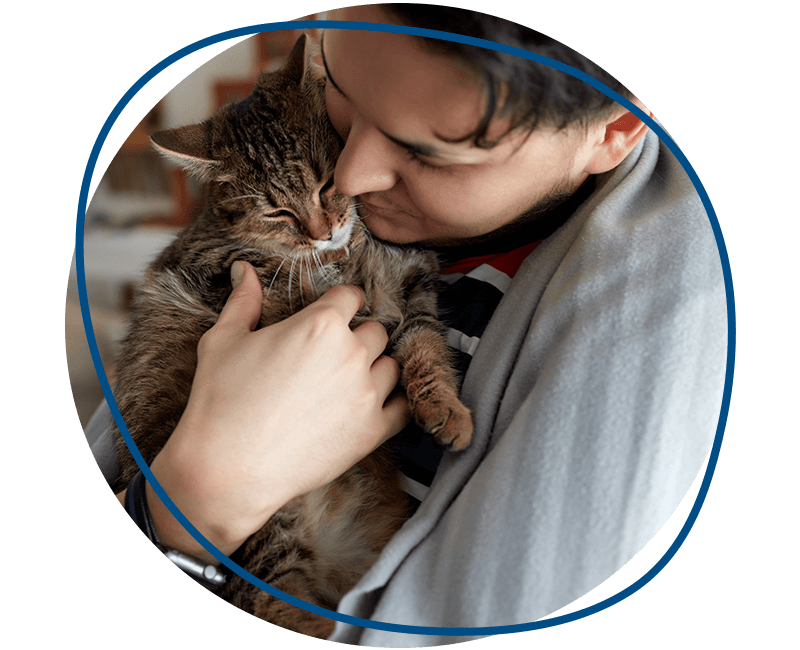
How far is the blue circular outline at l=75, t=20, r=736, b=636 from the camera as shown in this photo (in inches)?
32.8

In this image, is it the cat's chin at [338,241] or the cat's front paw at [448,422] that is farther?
the cat's chin at [338,241]

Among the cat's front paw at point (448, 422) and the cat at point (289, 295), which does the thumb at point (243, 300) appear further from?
the cat's front paw at point (448, 422)

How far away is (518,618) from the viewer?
849 mm

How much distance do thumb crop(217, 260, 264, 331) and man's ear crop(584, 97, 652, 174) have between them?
2.44ft

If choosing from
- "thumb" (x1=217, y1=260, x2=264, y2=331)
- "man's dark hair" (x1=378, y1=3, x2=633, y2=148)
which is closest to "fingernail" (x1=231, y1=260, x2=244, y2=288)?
"thumb" (x1=217, y1=260, x2=264, y2=331)

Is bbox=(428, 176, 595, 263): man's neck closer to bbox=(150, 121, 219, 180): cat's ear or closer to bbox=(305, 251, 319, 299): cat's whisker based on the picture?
bbox=(305, 251, 319, 299): cat's whisker

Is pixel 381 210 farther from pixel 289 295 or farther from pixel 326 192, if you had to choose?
pixel 289 295

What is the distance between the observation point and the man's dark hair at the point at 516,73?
0.81m

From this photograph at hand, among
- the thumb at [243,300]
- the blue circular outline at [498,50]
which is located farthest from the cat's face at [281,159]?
the blue circular outline at [498,50]

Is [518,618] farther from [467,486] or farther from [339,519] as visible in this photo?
[339,519]

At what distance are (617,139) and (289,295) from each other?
754 millimetres

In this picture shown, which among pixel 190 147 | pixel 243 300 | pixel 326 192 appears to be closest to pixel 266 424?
pixel 243 300

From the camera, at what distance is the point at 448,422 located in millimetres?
982

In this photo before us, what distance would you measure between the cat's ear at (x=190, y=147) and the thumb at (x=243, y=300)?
Result: 223mm
